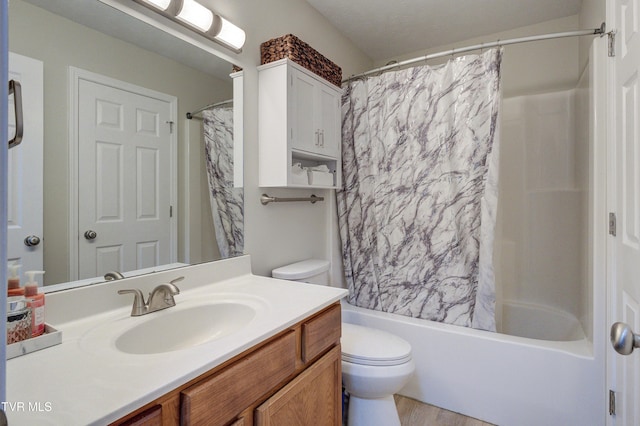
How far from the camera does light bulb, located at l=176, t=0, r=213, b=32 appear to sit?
4.25 ft

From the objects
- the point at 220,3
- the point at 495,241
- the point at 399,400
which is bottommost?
the point at 399,400

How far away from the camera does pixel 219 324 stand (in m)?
1.17

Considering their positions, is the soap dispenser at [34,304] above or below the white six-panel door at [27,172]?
below

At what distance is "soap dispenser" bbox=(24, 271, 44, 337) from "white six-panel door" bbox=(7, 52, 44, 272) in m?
0.09

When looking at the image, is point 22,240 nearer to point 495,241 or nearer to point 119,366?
point 119,366

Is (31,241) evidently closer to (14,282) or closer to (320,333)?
(14,282)

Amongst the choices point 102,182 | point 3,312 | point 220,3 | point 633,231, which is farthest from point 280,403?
point 220,3

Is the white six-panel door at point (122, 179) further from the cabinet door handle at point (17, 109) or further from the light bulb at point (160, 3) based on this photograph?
the cabinet door handle at point (17, 109)

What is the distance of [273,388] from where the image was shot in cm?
92

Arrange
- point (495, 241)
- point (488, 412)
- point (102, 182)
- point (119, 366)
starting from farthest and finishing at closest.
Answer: point (495, 241)
point (488, 412)
point (102, 182)
point (119, 366)

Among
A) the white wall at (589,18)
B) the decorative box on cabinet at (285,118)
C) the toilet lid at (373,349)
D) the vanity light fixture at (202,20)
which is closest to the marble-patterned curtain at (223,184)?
the decorative box on cabinet at (285,118)

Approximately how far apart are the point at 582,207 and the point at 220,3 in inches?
99.6

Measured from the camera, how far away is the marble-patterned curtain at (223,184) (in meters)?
1.48

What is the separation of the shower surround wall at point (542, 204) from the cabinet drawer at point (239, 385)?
1.85 meters
